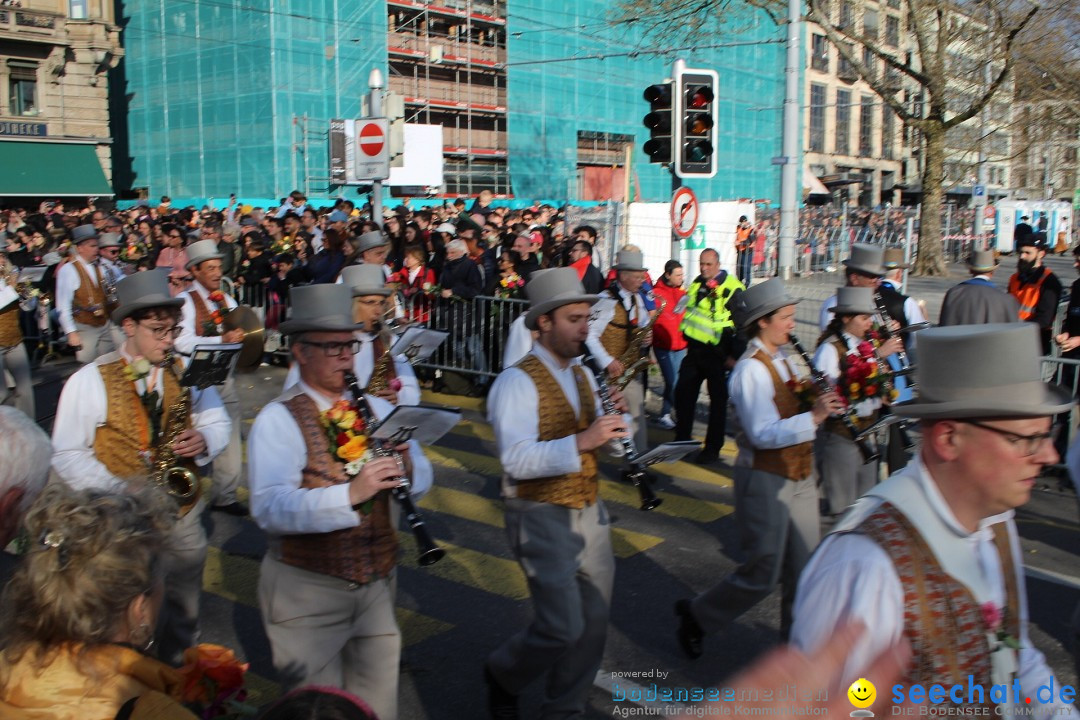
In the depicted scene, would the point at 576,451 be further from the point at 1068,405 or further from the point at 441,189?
the point at 441,189

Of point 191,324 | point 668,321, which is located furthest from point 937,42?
point 191,324

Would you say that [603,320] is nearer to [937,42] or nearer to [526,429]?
[526,429]

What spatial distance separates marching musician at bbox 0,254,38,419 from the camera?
9453mm

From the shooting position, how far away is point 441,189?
46.2 meters

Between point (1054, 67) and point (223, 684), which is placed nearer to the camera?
point (223, 684)

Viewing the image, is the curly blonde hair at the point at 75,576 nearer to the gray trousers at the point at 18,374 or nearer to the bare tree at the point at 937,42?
the gray trousers at the point at 18,374

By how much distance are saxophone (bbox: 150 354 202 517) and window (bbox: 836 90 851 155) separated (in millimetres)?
65650

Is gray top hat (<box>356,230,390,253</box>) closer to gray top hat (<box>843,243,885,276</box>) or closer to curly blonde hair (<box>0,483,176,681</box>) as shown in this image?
gray top hat (<box>843,243,885,276</box>)

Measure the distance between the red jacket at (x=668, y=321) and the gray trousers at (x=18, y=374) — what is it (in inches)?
241

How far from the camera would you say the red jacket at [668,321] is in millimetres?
10875

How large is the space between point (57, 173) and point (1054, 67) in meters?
34.0

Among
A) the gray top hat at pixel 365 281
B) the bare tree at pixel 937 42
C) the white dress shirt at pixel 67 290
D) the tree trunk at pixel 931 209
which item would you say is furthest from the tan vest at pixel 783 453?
the tree trunk at pixel 931 209

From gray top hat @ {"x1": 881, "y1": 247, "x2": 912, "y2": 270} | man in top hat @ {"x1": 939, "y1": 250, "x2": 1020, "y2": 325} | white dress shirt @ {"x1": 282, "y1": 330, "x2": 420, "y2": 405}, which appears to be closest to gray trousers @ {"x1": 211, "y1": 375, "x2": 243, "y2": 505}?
white dress shirt @ {"x1": 282, "y1": 330, "x2": 420, "y2": 405}

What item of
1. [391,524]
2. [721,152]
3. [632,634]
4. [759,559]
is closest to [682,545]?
[632,634]
